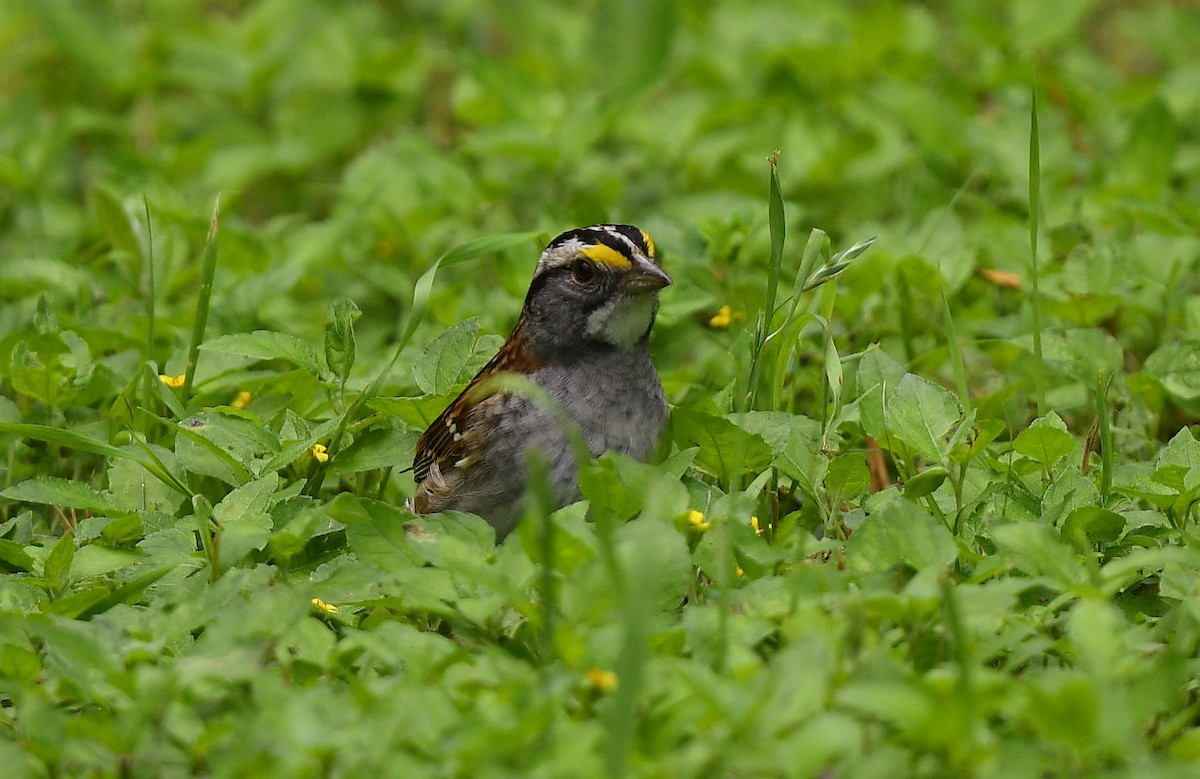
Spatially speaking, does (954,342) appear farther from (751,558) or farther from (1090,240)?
(1090,240)

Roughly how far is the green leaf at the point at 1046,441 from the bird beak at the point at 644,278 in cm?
113

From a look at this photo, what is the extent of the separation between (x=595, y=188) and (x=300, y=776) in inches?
193

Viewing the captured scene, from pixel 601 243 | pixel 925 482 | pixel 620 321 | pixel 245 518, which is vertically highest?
pixel 601 243

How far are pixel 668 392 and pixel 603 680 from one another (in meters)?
2.34

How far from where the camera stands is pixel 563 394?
4.79 metres

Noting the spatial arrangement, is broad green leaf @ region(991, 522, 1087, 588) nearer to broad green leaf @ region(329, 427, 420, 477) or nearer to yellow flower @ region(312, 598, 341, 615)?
yellow flower @ region(312, 598, 341, 615)

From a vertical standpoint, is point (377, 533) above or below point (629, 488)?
below

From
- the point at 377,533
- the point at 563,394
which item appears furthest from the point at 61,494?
the point at 563,394

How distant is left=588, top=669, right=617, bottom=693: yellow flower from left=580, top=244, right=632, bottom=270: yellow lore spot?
1871mm

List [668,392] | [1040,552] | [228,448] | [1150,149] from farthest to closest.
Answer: [1150,149] → [668,392] → [228,448] → [1040,552]

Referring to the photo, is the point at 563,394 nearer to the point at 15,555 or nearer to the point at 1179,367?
the point at 15,555

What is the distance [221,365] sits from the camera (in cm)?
534

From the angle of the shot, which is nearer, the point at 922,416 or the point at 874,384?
the point at 922,416

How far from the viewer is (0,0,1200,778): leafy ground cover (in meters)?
3.14
